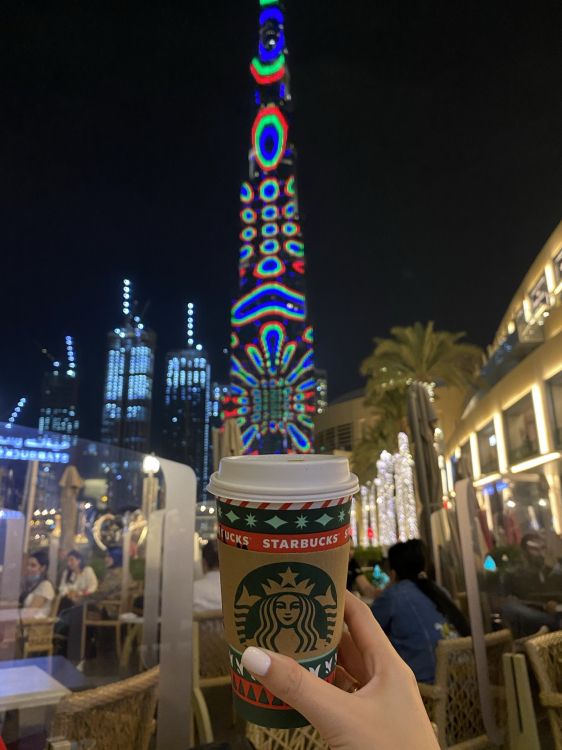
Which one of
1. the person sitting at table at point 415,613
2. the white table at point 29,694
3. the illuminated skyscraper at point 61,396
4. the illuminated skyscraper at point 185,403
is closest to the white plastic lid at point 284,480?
the white table at point 29,694

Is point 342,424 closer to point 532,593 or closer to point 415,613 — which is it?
point 532,593

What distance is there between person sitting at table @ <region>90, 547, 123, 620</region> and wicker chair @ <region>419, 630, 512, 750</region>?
428 cm

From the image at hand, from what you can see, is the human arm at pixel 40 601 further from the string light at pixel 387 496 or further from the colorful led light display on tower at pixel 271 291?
the colorful led light display on tower at pixel 271 291

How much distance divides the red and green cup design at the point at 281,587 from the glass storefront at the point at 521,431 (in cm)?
1483

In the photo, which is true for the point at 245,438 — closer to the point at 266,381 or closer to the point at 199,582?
the point at 266,381

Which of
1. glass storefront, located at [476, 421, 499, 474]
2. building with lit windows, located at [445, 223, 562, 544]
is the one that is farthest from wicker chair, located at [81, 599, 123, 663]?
glass storefront, located at [476, 421, 499, 474]

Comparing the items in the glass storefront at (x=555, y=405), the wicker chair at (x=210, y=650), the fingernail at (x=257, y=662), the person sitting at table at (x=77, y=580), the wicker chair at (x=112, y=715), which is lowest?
the wicker chair at (x=210, y=650)

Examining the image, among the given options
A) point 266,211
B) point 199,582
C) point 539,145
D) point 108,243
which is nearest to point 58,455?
point 199,582

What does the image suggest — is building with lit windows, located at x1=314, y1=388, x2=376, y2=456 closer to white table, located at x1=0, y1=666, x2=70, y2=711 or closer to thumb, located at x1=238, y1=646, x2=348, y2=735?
white table, located at x1=0, y1=666, x2=70, y2=711

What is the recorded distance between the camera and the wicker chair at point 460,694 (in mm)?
2312

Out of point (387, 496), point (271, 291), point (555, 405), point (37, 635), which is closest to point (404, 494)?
point (387, 496)

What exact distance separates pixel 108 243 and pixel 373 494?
30.2m

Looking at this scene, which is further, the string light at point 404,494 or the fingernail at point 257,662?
the string light at point 404,494

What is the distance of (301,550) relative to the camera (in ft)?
2.52
